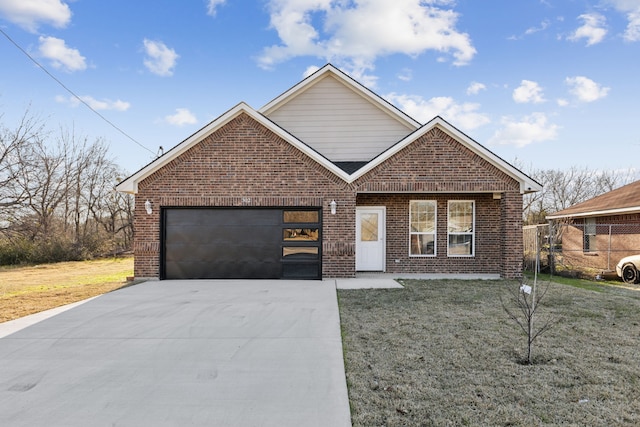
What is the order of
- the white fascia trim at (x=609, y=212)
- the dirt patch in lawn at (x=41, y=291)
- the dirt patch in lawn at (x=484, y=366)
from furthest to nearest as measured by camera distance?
the white fascia trim at (x=609, y=212)
the dirt patch in lawn at (x=41, y=291)
the dirt patch in lawn at (x=484, y=366)

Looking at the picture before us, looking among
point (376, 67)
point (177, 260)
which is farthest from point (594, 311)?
point (376, 67)

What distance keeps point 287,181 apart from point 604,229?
14463 mm

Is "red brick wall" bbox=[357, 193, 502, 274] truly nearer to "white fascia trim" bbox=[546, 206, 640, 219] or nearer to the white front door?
the white front door

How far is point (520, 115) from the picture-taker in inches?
774

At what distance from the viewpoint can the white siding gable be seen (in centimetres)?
1290

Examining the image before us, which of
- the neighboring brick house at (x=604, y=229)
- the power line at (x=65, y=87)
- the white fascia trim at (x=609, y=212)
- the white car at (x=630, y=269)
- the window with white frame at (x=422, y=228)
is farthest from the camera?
the neighboring brick house at (x=604, y=229)

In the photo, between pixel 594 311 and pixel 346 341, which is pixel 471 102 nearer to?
pixel 594 311

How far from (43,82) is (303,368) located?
16799 millimetres

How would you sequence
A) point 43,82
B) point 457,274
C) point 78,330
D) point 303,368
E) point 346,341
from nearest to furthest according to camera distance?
point 303,368
point 346,341
point 78,330
point 457,274
point 43,82

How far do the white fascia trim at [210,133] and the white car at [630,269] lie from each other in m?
10.4

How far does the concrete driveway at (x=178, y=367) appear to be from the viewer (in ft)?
10.9

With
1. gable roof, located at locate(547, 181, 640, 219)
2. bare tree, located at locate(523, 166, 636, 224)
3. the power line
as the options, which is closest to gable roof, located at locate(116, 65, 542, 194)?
gable roof, located at locate(547, 181, 640, 219)

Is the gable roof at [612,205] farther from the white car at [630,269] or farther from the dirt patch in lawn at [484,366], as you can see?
the dirt patch in lawn at [484,366]

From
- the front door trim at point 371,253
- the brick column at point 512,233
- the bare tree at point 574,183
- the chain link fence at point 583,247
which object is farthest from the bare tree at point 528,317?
the bare tree at point 574,183
